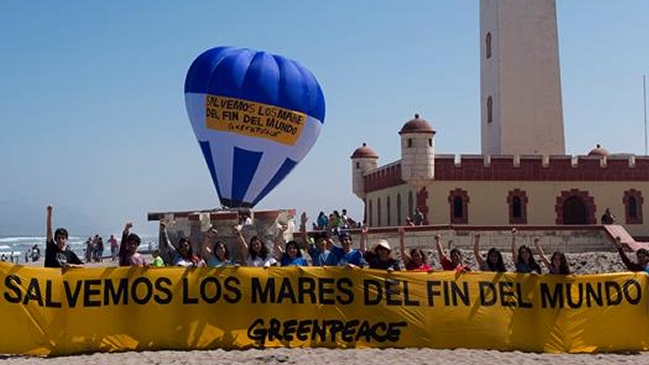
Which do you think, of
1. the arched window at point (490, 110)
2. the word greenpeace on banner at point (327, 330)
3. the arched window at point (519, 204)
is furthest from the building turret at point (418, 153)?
the word greenpeace on banner at point (327, 330)

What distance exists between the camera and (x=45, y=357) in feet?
34.1

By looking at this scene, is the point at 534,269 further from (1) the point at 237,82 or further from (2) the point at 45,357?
(1) the point at 237,82

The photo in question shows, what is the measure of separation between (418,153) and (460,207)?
297 cm

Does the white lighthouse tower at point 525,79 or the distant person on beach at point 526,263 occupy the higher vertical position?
the white lighthouse tower at point 525,79

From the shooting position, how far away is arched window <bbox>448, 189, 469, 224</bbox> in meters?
34.6

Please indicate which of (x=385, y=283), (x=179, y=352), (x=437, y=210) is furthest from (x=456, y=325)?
(x=437, y=210)

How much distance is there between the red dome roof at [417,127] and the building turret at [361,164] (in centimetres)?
1006

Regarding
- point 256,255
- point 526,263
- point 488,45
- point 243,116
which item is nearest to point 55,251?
point 256,255

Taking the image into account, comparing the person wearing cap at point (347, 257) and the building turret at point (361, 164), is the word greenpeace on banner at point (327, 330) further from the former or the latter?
the building turret at point (361, 164)

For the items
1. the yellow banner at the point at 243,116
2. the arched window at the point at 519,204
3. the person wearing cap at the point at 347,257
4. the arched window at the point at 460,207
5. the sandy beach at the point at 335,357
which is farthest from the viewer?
the arched window at the point at 519,204

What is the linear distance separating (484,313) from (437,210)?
76.8 ft

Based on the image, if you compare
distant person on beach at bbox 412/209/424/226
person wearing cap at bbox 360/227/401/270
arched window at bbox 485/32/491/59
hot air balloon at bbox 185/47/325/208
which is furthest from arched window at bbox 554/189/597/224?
person wearing cap at bbox 360/227/401/270

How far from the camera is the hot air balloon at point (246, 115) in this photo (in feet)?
90.8

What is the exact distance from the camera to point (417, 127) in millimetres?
34406
